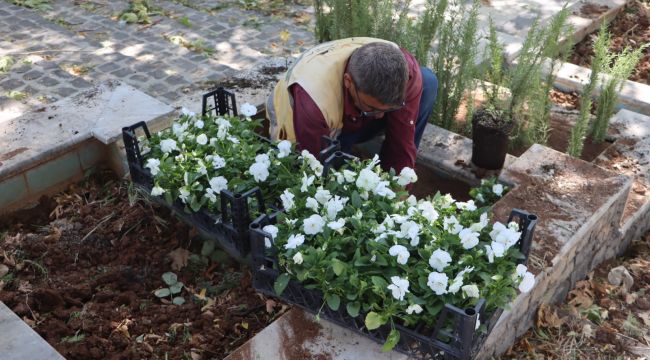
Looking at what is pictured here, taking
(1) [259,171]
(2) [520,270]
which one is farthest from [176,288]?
(2) [520,270]

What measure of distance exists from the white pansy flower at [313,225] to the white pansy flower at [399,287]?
0.43 metres

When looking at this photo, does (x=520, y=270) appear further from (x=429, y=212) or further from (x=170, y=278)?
(x=170, y=278)

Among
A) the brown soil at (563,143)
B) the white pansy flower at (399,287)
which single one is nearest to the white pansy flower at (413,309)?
the white pansy flower at (399,287)

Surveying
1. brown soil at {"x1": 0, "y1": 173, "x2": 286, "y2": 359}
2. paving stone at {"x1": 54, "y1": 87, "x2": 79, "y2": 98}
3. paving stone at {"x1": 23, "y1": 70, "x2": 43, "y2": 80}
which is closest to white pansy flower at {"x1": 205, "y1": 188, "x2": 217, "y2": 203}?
brown soil at {"x1": 0, "y1": 173, "x2": 286, "y2": 359}

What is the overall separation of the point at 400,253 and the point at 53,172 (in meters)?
2.48

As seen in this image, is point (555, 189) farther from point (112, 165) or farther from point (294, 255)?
point (112, 165)

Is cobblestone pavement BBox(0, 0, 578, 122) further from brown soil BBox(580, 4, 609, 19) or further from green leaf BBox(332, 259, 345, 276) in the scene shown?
green leaf BBox(332, 259, 345, 276)

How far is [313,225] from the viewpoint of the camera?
271 cm

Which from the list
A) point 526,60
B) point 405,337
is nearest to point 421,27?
point 526,60

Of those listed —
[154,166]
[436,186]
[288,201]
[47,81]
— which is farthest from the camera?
[47,81]

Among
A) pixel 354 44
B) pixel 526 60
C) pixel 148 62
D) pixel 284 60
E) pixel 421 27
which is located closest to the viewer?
pixel 354 44

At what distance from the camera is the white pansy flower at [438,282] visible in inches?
96.0

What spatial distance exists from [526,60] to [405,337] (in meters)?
2.32

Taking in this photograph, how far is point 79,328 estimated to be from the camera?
3.12 metres
